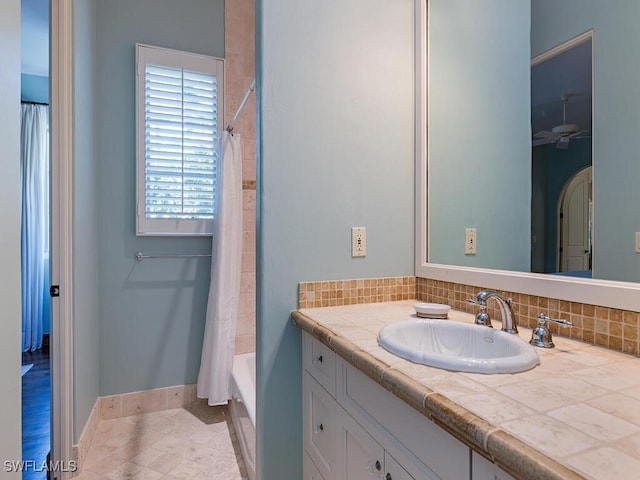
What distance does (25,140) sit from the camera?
12.7ft

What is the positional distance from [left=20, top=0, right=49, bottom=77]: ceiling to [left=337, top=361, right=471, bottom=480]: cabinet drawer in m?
3.57

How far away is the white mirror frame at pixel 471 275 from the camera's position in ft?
3.08

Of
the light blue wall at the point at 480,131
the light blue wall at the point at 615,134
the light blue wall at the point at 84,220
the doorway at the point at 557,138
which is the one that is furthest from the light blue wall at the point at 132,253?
the light blue wall at the point at 615,134

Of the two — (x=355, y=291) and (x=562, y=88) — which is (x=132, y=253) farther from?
(x=562, y=88)

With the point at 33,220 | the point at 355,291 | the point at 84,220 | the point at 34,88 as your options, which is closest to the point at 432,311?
the point at 355,291

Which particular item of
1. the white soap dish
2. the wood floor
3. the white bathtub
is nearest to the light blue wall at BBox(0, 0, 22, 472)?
the white bathtub

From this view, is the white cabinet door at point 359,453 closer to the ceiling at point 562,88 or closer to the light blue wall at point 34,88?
the ceiling at point 562,88

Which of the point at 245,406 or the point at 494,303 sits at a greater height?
the point at 494,303

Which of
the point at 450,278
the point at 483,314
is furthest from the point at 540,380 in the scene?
the point at 450,278

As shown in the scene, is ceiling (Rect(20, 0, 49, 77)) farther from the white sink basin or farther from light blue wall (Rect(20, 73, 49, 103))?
the white sink basin

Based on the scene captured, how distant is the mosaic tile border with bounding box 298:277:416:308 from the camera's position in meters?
1.44

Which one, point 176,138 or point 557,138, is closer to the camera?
point 557,138

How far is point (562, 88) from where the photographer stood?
1.14 meters

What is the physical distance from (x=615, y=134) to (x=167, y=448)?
2490 mm
